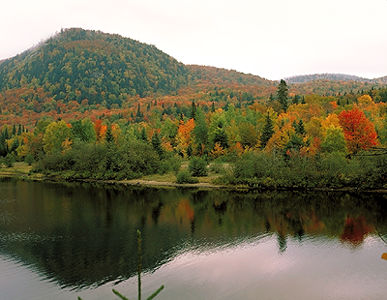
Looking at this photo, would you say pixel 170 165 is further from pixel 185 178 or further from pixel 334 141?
pixel 334 141

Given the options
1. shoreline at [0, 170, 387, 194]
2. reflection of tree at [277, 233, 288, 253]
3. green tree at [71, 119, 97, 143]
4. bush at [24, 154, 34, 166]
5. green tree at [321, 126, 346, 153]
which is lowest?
reflection of tree at [277, 233, 288, 253]

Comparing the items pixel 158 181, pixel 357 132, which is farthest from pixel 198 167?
pixel 357 132

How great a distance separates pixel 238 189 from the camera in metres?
69.9

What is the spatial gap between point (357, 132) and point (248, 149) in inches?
976

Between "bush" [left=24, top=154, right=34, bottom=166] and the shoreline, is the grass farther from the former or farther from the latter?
the shoreline

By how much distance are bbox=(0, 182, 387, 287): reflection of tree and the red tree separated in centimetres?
1653

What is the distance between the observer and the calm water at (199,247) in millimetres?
26797

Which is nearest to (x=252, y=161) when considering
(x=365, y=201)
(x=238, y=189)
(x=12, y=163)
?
(x=238, y=189)

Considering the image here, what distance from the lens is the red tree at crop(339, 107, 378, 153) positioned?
72375 millimetres

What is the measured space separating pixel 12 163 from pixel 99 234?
84.6 m

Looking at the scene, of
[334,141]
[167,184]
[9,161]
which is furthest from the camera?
[9,161]

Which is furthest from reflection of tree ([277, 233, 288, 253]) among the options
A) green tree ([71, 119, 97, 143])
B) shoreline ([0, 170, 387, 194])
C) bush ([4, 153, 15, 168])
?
bush ([4, 153, 15, 168])

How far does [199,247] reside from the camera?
117ft

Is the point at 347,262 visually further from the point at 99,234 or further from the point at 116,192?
the point at 116,192
